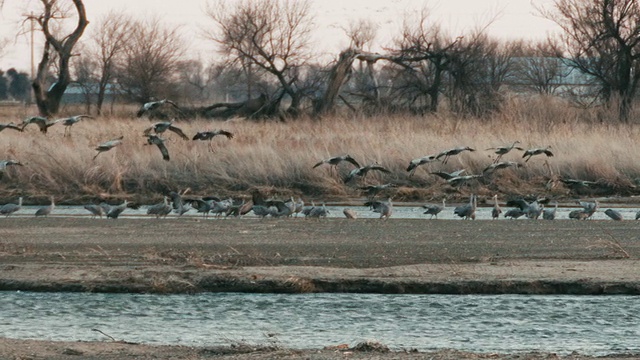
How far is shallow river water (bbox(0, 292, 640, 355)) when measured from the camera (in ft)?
28.3

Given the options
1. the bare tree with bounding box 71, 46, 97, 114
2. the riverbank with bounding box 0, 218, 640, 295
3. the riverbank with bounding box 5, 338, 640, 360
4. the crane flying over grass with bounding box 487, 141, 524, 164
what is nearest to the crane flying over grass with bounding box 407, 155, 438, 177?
the crane flying over grass with bounding box 487, 141, 524, 164

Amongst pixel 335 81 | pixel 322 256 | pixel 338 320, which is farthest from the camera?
pixel 335 81

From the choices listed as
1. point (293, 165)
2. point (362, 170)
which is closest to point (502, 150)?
point (362, 170)

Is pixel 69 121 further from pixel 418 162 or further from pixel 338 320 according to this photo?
pixel 338 320

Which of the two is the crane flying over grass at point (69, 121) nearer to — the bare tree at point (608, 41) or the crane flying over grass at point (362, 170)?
the crane flying over grass at point (362, 170)

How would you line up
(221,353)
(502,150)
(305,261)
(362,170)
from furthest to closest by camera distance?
(502,150) < (362,170) < (305,261) < (221,353)

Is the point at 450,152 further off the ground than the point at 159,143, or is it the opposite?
the point at 159,143

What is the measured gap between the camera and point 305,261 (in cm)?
1239

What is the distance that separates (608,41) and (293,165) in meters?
17.9

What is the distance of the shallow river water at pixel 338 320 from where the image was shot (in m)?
8.62

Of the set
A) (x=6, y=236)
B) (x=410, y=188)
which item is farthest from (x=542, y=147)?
(x=6, y=236)

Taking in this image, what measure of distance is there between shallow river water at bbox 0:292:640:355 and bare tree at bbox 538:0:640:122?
26.7 m

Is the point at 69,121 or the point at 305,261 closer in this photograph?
the point at 305,261

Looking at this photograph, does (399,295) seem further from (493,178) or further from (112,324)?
(493,178)
